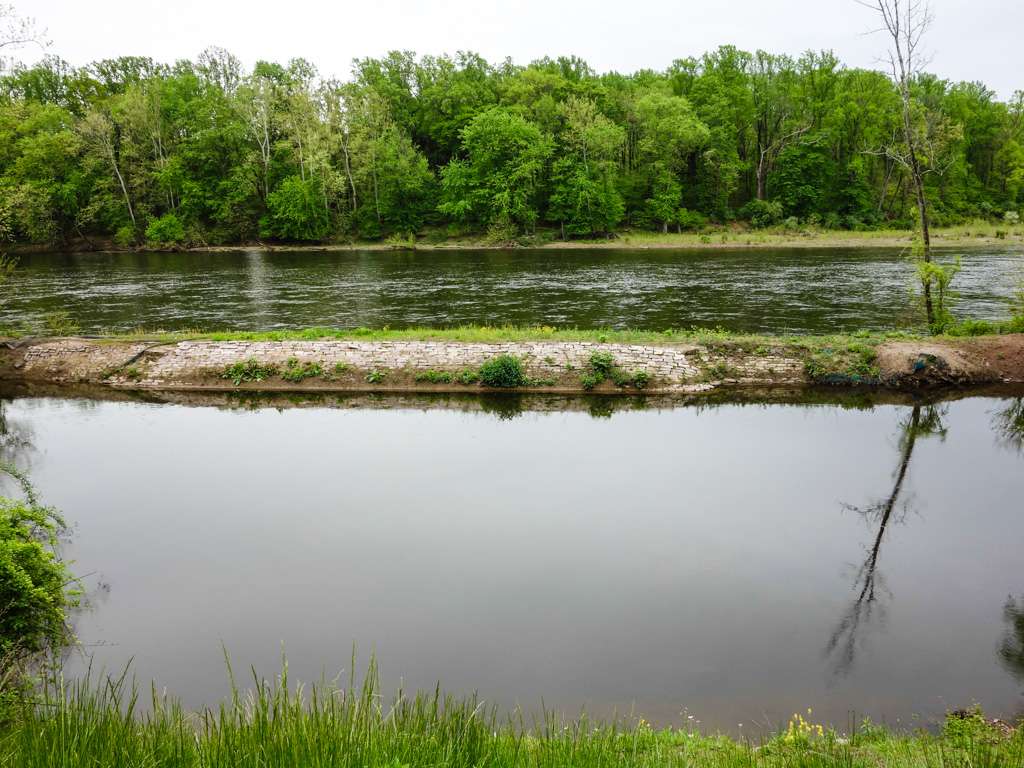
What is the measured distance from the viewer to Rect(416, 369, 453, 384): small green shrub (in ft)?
70.0

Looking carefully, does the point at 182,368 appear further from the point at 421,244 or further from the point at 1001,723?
the point at 421,244

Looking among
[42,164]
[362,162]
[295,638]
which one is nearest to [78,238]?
[42,164]

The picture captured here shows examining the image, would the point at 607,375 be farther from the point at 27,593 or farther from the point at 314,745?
the point at 314,745

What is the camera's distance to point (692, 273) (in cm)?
4497

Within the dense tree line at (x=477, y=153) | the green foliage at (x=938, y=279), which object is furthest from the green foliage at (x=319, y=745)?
the dense tree line at (x=477, y=153)

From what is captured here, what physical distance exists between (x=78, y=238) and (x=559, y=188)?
55.4 metres

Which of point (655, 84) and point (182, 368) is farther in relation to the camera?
point (655, 84)

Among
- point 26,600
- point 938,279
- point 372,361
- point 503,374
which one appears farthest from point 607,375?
point 26,600

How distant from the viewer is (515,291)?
124 feet

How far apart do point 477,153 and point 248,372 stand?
197 ft

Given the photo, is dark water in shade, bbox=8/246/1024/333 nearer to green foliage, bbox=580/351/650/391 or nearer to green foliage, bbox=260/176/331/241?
green foliage, bbox=580/351/650/391

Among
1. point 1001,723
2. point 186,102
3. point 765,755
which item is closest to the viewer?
point 765,755

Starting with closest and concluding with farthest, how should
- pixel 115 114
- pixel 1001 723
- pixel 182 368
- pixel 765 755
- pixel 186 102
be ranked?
1. pixel 765 755
2. pixel 1001 723
3. pixel 182 368
4. pixel 115 114
5. pixel 186 102

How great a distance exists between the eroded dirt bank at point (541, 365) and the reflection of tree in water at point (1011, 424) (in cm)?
211
